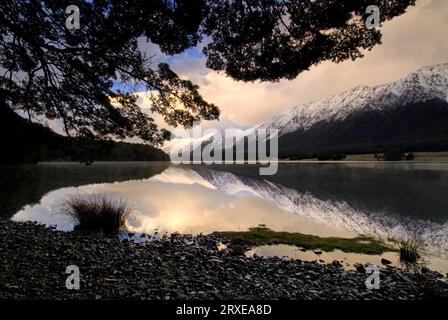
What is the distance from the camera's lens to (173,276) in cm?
997

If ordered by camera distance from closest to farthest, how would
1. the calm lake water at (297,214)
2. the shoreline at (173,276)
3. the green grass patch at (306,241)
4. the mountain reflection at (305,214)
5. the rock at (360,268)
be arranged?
the shoreline at (173,276)
the rock at (360,268)
the green grass patch at (306,241)
the calm lake water at (297,214)
the mountain reflection at (305,214)

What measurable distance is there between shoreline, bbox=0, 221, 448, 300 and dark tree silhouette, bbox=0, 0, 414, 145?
15.5ft

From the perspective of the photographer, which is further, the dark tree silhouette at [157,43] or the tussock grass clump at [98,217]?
the tussock grass clump at [98,217]

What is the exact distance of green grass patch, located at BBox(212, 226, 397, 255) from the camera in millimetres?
16953

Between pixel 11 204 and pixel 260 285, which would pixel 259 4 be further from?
pixel 11 204

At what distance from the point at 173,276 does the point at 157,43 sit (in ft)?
24.1

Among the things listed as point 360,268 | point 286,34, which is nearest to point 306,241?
point 360,268

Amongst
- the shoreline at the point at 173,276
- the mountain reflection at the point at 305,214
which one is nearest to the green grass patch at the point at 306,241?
the mountain reflection at the point at 305,214

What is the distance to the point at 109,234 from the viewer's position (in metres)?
18.7

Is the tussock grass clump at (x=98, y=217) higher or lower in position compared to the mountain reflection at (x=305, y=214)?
higher

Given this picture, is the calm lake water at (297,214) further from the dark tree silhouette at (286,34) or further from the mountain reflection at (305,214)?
the dark tree silhouette at (286,34)

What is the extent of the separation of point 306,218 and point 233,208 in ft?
26.3

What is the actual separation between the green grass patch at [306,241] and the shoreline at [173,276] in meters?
3.45

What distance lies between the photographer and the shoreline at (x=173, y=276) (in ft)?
27.2
